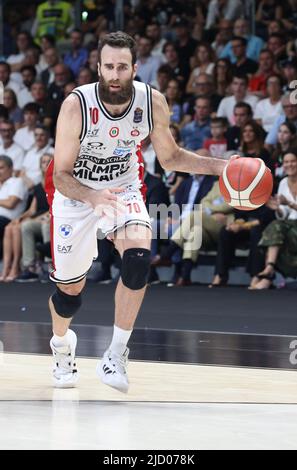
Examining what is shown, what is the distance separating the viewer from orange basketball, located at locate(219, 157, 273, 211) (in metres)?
5.59

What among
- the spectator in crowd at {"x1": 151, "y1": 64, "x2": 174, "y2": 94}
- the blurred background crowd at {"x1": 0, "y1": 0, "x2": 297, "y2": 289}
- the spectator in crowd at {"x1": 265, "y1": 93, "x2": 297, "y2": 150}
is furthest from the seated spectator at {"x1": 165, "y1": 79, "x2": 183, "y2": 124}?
the spectator in crowd at {"x1": 265, "y1": 93, "x2": 297, "y2": 150}

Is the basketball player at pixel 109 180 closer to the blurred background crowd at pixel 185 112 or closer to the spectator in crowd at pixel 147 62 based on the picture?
the blurred background crowd at pixel 185 112

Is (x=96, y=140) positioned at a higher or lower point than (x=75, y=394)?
higher

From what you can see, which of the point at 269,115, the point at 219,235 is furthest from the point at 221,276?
the point at 269,115

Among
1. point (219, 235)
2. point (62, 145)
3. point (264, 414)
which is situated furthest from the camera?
point (219, 235)

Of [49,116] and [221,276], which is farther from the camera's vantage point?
[49,116]

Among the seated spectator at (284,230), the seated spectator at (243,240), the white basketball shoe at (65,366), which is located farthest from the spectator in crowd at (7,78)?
the white basketball shoe at (65,366)

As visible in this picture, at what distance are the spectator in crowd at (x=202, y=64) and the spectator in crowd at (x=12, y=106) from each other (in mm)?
2412

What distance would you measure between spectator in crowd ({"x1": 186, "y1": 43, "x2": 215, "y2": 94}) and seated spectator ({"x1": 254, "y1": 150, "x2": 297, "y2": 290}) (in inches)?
114

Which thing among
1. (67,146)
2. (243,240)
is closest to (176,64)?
(243,240)

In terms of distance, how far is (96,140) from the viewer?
559cm

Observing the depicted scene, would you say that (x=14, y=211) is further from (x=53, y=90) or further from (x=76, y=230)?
(x=76, y=230)

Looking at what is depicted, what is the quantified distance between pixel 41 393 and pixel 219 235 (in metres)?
5.88

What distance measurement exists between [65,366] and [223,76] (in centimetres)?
762
